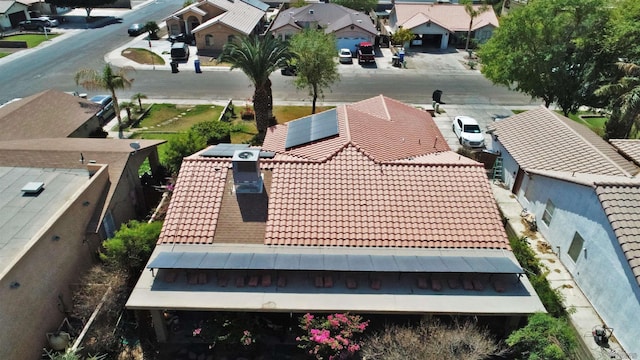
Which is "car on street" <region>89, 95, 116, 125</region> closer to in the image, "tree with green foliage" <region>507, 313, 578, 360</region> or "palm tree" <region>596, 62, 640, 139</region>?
"tree with green foliage" <region>507, 313, 578, 360</region>

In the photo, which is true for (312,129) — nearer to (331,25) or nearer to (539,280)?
(539,280)

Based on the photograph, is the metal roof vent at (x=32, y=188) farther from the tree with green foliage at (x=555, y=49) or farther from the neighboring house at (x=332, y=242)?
the tree with green foliage at (x=555, y=49)

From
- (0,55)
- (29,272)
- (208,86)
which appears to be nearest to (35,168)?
(29,272)

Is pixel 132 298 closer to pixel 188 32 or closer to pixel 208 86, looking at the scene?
pixel 208 86

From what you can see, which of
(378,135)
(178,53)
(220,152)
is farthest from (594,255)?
(178,53)

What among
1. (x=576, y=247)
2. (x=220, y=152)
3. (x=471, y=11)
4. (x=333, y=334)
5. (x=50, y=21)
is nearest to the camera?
(x=333, y=334)

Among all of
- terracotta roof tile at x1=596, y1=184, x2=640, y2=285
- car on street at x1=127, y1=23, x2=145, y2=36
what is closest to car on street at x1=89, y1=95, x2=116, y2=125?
car on street at x1=127, y1=23, x2=145, y2=36
